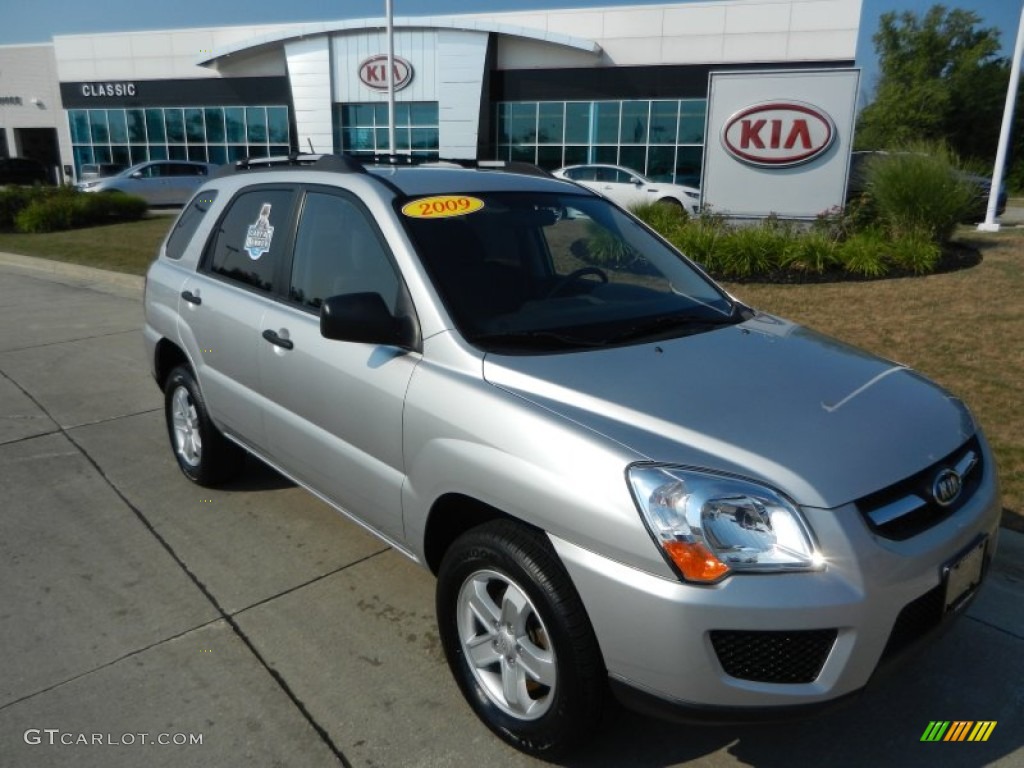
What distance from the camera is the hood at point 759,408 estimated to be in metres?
2.16

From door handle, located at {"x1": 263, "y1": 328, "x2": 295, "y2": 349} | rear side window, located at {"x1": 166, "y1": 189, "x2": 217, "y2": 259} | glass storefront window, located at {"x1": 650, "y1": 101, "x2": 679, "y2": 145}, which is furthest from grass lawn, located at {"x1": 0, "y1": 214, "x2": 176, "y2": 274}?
glass storefront window, located at {"x1": 650, "y1": 101, "x2": 679, "y2": 145}

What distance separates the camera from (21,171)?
122ft

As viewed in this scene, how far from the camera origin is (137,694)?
285 centimetres

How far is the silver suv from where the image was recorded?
2055 millimetres

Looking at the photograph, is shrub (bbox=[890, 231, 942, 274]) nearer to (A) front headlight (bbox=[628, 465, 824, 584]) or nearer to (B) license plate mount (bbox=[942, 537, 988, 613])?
(B) license plate mount (bbox=[942, 537, 988, 613])

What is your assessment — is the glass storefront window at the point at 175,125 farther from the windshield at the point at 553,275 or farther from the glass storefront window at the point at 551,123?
the windshield at the point at 553,275

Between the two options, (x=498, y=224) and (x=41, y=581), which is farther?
(x=41, y=581)

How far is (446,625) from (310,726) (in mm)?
571

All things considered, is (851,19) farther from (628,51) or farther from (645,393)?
(645,393)

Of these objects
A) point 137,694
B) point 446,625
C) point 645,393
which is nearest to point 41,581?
point 137,694

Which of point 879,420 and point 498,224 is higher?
point 498,224

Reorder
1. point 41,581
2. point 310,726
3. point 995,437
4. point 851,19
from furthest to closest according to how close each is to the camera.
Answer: point 851,19 < point 995,437 < point 41,581 < point 310,726

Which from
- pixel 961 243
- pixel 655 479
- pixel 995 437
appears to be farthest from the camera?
pixel 961 243

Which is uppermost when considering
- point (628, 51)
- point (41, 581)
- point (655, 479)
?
point (628, 51)
